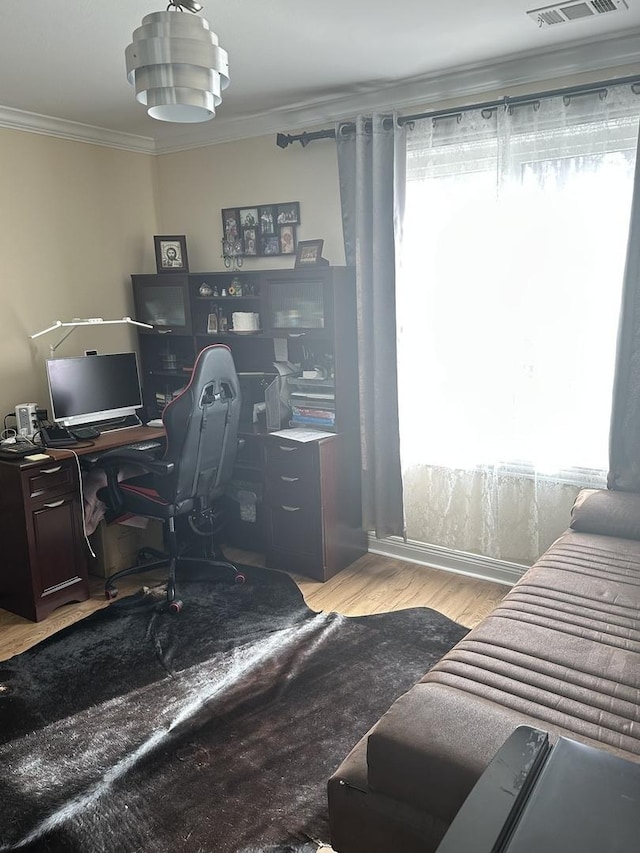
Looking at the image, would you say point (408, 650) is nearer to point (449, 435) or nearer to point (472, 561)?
point (472, 561)

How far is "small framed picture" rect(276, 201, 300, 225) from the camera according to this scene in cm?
391

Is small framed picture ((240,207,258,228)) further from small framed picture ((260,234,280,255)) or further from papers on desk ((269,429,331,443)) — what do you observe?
papers on desk ((269,429,331,443))

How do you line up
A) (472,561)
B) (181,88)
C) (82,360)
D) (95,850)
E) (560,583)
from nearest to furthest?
(181,88)
(95,850)
(560,583)
(472,561)
(82,360)

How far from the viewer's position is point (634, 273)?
9.21 ft

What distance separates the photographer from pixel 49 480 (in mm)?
3275

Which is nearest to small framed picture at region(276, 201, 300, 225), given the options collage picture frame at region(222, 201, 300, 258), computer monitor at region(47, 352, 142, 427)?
collage picture frame at region(222, 201, 300, 258)

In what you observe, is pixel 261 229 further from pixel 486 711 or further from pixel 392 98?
pixel 486 711

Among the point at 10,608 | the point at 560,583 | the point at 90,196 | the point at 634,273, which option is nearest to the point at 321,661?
the point at 560,583

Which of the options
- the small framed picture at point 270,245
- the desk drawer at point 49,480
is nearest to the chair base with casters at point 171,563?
the desk drawer at point 49,480

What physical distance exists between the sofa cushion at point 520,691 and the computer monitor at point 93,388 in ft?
8.63

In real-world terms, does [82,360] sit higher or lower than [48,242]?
lower

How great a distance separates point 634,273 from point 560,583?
1.37 metres

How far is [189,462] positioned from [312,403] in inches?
33.6

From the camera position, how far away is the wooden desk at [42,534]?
10.5ft
